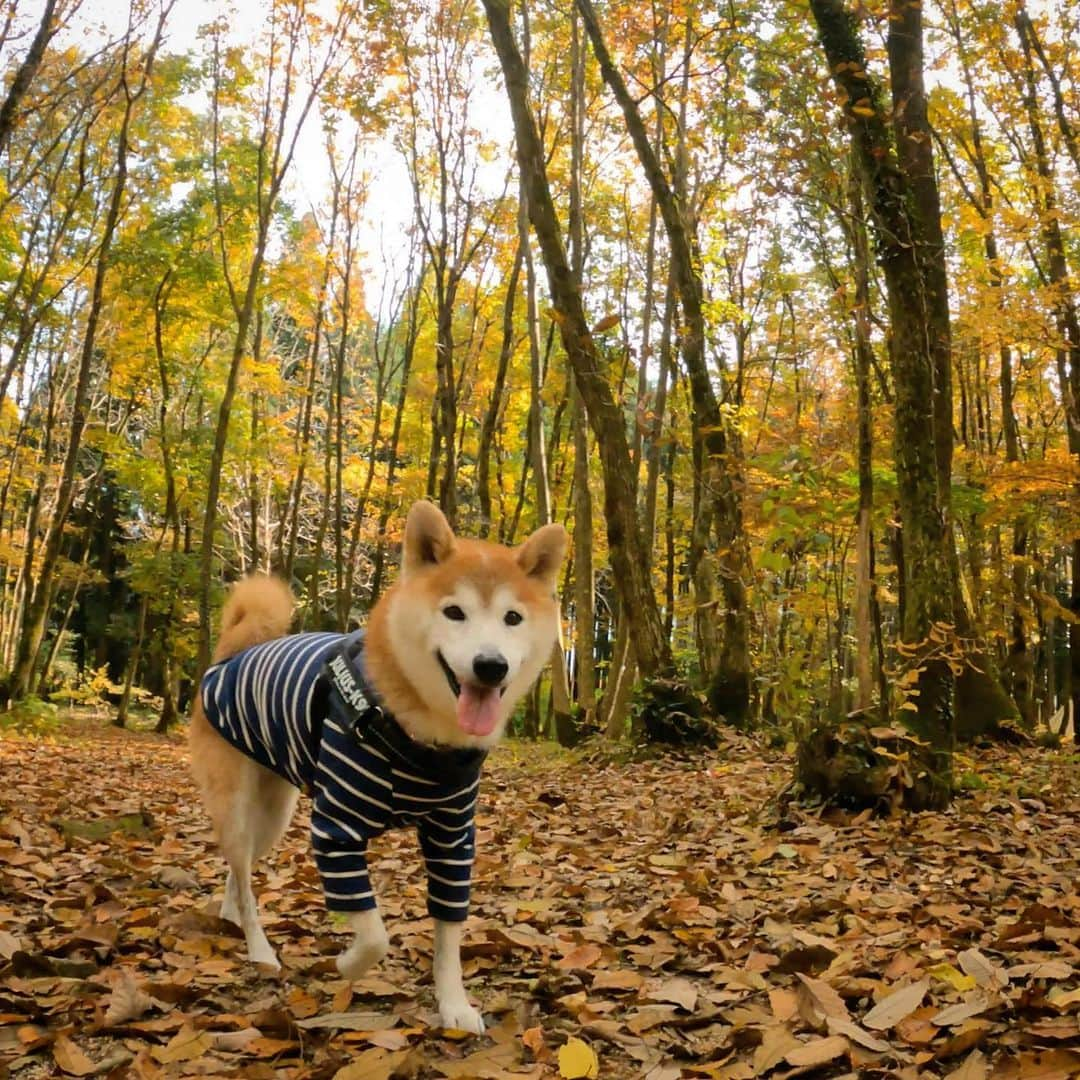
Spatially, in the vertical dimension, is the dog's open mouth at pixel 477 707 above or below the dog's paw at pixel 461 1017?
above

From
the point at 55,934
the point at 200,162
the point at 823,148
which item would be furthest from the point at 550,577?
the point at 200,162

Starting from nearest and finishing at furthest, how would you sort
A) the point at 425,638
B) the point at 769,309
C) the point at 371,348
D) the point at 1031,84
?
the point at 425,638 < the point at 1031,84 < the point at 769,309 < the point at 371,348

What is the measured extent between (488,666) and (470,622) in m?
0.19

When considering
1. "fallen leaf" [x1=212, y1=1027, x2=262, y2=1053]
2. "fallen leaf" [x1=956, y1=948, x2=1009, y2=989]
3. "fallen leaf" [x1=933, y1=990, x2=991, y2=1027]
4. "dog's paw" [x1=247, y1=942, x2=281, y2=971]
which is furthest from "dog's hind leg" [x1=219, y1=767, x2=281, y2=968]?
"fallen leaf" [x1=956, y1=948, x2=1009, y2=989]

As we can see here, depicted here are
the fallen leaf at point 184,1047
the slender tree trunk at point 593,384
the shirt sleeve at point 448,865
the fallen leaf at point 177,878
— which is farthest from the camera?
the slender tree trunk at point 593,384

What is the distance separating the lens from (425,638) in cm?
307

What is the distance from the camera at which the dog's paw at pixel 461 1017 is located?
2.88 m

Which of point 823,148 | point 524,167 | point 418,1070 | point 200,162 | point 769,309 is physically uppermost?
point 200,162

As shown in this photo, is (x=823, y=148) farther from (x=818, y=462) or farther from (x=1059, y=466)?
(x=1059, y=466)

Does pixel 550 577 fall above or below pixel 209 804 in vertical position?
above

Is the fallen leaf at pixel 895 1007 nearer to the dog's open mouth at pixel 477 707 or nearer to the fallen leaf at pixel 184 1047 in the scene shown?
the dog's open mouth at pixel 477 707

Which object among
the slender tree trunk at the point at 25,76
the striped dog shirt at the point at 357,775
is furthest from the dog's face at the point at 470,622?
the slender tree trunk at the point at 25,76

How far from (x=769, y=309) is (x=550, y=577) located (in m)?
19.4

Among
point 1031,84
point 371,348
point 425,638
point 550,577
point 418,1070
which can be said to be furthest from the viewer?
point 371,348
